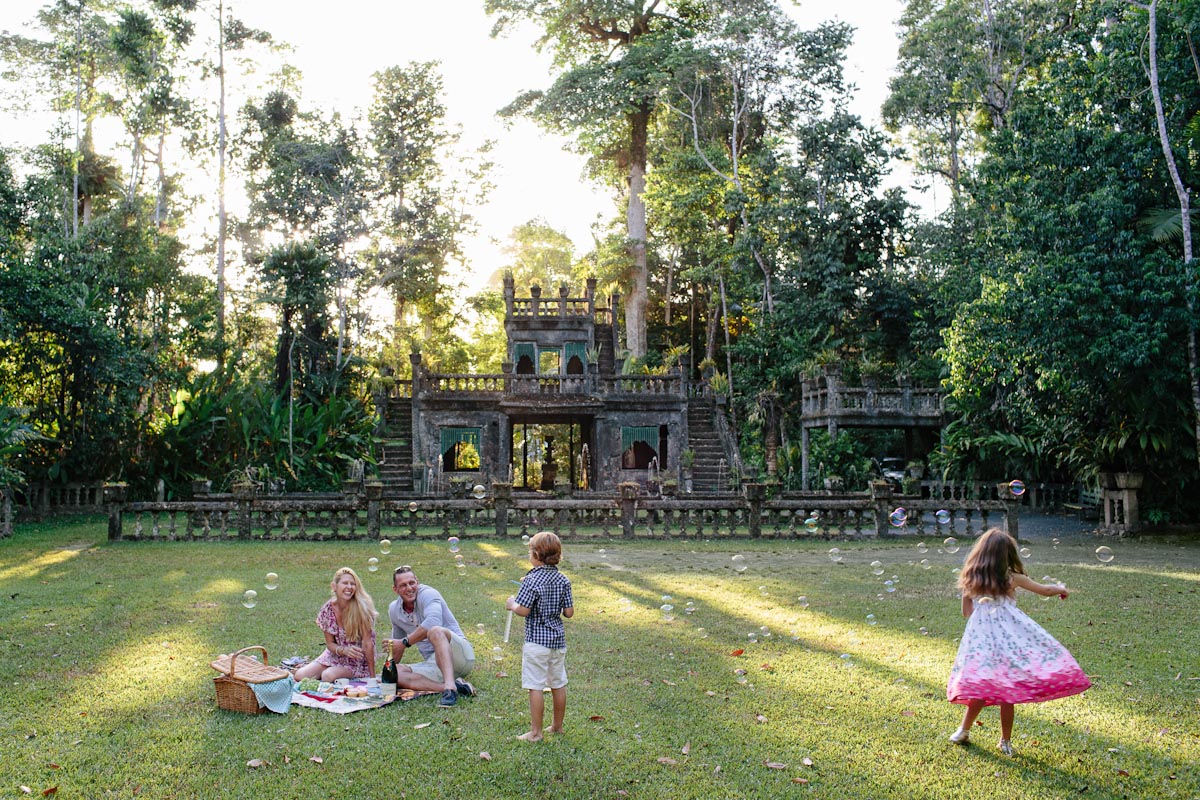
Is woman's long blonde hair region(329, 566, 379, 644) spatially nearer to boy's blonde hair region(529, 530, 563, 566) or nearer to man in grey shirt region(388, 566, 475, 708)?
man in grey shirt region(388, 566, 475, 708)

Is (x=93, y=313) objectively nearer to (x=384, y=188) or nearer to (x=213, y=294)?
(x=213, y=294)

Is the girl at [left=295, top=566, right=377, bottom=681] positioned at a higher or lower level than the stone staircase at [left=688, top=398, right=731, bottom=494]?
lower

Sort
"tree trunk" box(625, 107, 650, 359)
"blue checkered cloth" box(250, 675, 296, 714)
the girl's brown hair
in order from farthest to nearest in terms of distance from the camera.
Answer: "tree trunk" box(625, 107, 650, 359)
"blue checkered cloth" box(250, 675, 296, 714)
the girl's brown hair

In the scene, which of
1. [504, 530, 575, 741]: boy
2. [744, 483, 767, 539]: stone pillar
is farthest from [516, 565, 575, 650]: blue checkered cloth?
[744, 483, 767, 539]: stone pillar

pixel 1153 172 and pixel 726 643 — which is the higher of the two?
pixel 1153 172

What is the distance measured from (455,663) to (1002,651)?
12.5ft

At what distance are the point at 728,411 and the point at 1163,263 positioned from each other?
1865 centimetres

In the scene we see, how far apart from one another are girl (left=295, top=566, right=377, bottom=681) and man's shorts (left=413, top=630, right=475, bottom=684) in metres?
0.45

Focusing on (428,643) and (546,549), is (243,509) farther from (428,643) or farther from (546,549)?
(546,549)

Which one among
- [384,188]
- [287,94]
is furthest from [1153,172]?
[287,94]

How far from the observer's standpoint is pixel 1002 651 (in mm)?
5887

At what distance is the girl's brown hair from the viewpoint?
598cm

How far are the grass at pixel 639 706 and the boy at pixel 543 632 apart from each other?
0.72ft

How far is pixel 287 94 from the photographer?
3475 centimetres
